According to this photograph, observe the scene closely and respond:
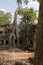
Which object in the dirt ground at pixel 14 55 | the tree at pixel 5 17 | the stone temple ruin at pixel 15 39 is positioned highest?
the tree at pixel 5 17

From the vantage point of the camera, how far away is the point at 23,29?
24.4 m

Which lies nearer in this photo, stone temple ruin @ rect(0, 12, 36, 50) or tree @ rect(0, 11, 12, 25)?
stone temple ruin @ rect(0, 12, 36, 50)

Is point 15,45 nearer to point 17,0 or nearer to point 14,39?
point 14,39

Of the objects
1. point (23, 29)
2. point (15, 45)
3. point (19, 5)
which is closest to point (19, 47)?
point (15, 45)

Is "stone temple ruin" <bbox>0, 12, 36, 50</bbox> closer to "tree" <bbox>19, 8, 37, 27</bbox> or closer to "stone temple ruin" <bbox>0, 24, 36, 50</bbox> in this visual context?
"stone temple ruin" <bbox>0, 24, 36, 50</bbox>

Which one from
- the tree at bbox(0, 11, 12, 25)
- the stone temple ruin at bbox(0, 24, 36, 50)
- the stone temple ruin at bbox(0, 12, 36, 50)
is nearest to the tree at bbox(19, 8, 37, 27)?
the stone temple ruin at bbox(0, 12, 36, 50)

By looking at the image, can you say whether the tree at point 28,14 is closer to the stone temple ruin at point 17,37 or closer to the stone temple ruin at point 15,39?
the stone temple ruin at point 17,37

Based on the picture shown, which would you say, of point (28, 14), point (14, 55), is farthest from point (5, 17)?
point (14, 55)

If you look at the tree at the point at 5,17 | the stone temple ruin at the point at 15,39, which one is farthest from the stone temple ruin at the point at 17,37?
the tree at the point at 5,17

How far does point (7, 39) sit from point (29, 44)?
111 inches

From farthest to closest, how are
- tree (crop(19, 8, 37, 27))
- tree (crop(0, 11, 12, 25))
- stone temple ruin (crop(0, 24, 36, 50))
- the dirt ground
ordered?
1. tree (crop(0, 11, 12, 25))
2. tree (crop(19, 8, 37, 27))
3. stone temple ruin (crop(0, 24, 36, 50))
4. the dirt ground

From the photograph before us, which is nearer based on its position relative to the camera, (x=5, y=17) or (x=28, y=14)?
(x=28, y=14)

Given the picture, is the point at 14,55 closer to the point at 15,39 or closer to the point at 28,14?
the point at 15,39

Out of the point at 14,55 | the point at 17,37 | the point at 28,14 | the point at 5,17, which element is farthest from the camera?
the point at 5,17
